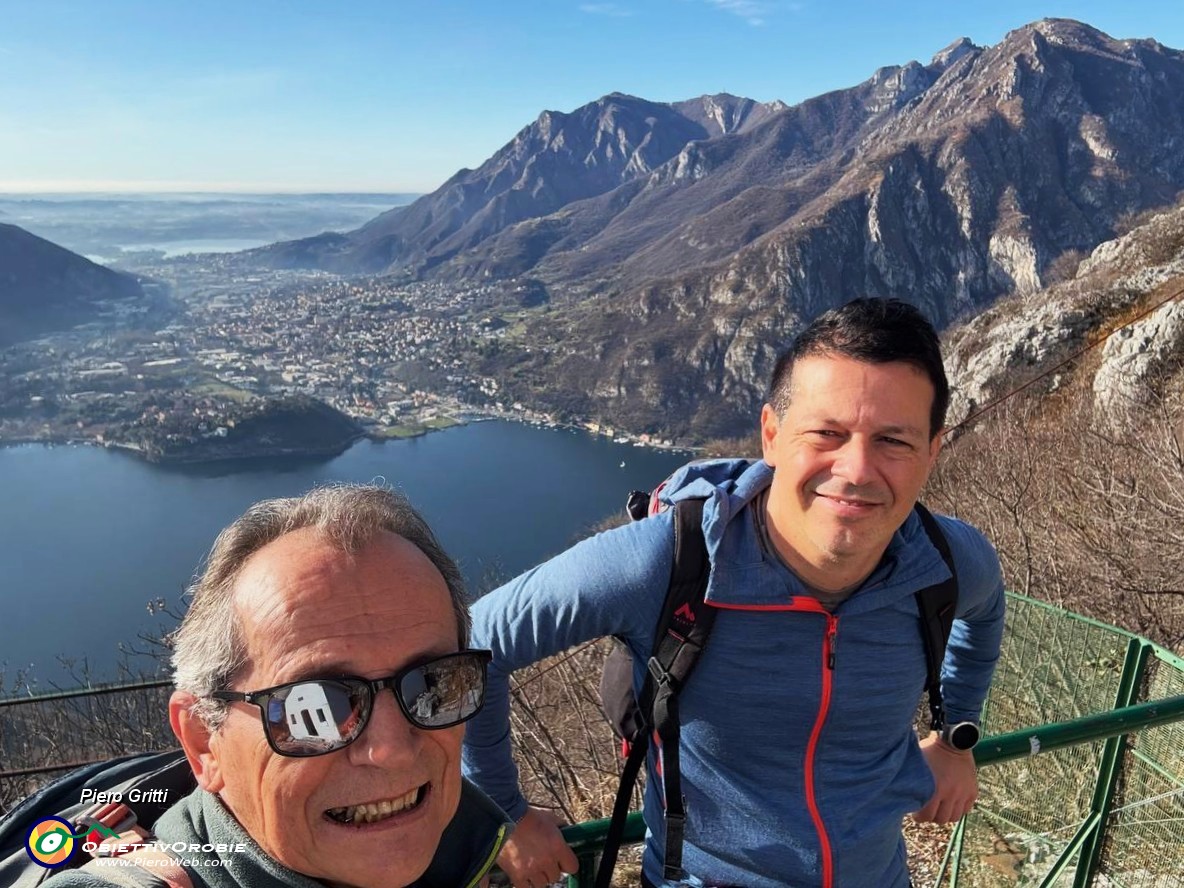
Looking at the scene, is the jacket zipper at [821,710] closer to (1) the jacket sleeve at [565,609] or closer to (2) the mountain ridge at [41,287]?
(1) the jacket sleeve at [565,609]

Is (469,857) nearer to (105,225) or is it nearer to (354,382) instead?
(354,382)

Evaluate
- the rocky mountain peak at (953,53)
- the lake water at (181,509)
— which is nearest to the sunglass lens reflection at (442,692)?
the lake water at (181,509)

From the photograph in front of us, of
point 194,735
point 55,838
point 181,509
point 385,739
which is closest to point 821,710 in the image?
point 385,739

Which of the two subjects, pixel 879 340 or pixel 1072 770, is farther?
pixel 1072 770

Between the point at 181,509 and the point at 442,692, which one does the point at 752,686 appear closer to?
the point at 442,692

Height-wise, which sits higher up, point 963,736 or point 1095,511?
point 963,736

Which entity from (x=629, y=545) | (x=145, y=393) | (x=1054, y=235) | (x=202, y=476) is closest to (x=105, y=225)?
(x=145, y=393)
